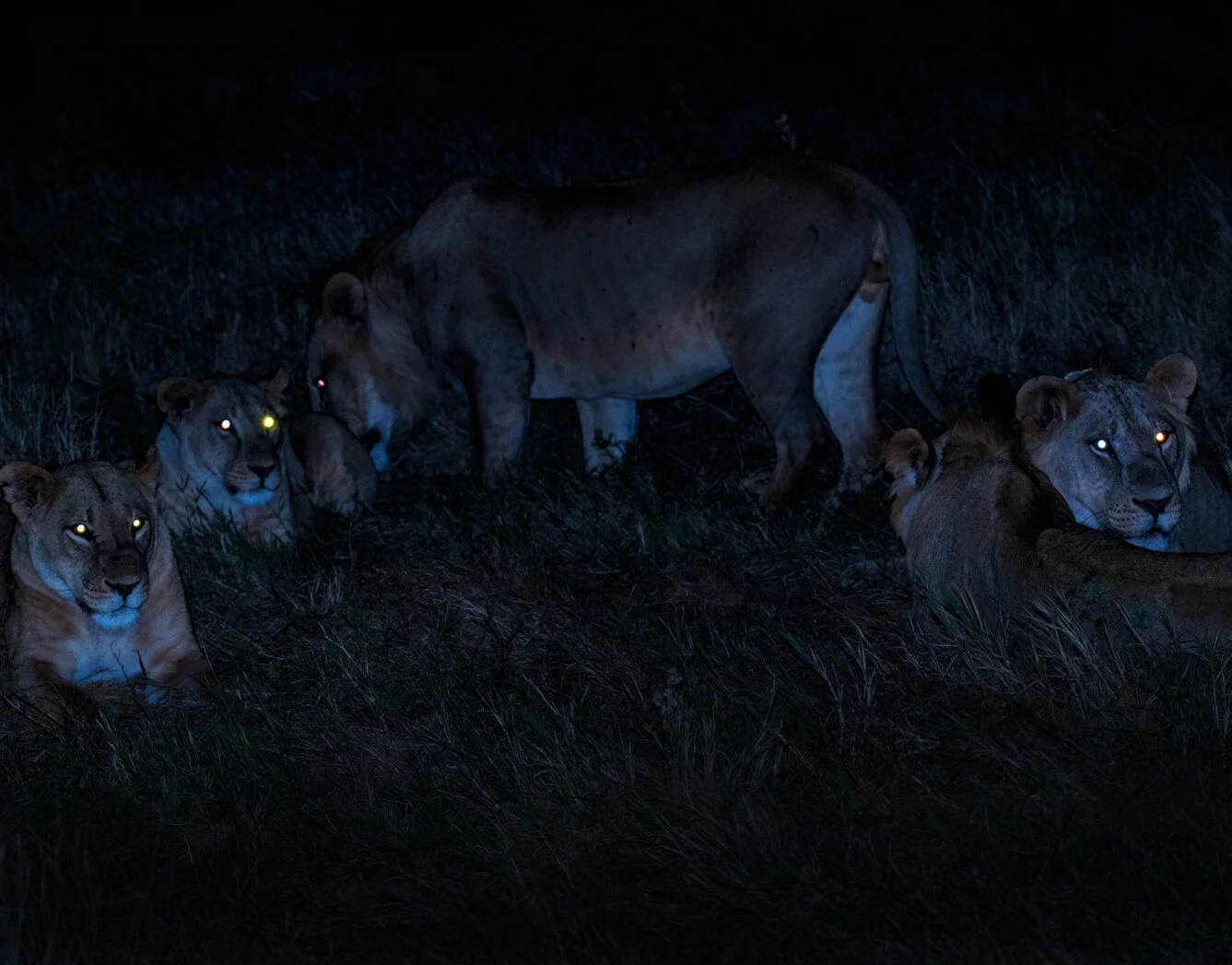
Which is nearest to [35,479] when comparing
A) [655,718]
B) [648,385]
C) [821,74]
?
[655,718]

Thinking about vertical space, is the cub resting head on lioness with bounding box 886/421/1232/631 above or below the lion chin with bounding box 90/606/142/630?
above

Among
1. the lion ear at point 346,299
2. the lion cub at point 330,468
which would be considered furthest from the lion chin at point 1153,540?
the lion ear at point 346,299

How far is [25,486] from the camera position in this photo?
539 centimetres

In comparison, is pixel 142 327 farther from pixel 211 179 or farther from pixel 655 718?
pixel 655 718

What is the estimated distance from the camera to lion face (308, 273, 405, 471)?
7734mm

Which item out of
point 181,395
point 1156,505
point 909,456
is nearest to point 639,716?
point 909,456

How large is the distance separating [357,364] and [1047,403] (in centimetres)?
341

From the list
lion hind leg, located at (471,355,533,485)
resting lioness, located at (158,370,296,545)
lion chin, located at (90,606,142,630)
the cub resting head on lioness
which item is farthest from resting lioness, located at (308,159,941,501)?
lion chin, located at (90,606,142,630)

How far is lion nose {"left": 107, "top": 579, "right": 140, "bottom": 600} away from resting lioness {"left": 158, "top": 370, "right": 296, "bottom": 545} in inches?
56.0

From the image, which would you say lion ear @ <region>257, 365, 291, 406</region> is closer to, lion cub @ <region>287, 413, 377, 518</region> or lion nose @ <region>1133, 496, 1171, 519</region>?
lion cub @ <region>287, 413, 377, 518</region>

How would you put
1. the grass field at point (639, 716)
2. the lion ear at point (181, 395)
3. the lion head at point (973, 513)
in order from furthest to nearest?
the lion ear at point (181, 395), the lion head at point (973, 513), the grass field at point (639, 716)

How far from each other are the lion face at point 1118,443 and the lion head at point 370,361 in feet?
10.0

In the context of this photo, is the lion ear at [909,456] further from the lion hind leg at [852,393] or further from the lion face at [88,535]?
the lion face at [88,535]

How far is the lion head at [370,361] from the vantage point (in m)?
7.70
